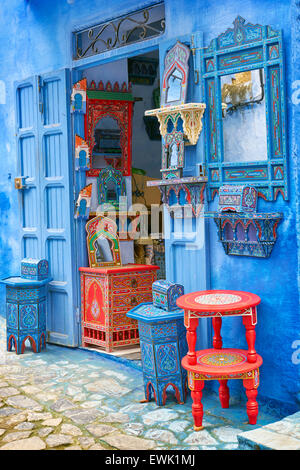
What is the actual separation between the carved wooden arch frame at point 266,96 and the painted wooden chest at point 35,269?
258 cm

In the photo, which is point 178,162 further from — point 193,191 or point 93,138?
point 93,138

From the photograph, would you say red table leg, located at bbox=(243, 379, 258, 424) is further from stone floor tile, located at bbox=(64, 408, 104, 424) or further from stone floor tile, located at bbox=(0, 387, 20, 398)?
stone floor tile, located at bbox=(0, 387, 20, 398)

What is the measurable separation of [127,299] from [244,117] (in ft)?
8.51

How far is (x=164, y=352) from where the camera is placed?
16.7ft

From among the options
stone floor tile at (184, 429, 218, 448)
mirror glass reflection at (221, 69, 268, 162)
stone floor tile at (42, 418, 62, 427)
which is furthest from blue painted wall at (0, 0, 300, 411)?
stone floor tile at (42, 418, 62, 427)

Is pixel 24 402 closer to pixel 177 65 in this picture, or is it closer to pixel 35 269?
pixel 35 269

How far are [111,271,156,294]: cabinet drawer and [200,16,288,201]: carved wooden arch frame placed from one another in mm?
1798

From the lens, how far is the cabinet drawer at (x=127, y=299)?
662cm

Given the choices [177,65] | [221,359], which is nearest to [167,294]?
[221,359]

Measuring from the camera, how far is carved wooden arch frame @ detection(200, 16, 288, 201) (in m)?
4.66

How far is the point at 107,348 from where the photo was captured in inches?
260

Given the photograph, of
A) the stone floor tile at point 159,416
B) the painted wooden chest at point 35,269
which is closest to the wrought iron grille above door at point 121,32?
the painted wooden chest at point 35,269

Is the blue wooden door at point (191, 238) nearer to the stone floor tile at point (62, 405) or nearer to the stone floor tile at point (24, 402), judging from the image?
the stone floor tile at point (62, 405)
